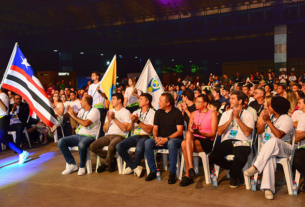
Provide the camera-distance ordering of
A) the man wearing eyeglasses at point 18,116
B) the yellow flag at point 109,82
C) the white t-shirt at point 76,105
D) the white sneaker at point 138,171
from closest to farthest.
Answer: the white sneaker at point 138,171 < the yellow flag at point 109,82 < the man wearing eyeglasses at point 18,116 < the white t-shirt at point 76,105

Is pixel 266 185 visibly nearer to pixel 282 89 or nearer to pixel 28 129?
pixel 282 89

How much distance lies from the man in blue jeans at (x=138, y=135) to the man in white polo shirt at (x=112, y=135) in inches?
6.4

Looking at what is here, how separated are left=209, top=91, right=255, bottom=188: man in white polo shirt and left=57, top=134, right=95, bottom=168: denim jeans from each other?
220 cm

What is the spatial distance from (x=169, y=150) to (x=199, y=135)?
1.78 feet

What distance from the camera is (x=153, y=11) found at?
18.9 m

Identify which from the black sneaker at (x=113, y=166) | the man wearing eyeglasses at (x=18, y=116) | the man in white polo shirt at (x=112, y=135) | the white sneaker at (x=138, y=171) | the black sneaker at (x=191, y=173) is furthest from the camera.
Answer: the man wearing eyeglasses at (x=18, y=116)

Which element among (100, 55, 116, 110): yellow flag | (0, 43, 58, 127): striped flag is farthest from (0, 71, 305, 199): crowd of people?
(100, 55, 116, 110): yellow flag

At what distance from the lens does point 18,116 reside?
25.1ft

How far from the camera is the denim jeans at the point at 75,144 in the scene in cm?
543

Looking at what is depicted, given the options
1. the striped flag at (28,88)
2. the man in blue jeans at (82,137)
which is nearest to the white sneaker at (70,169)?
the man in blue jeans at (82,137)

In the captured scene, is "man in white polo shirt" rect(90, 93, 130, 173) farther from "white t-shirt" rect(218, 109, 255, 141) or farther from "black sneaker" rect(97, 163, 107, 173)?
"white t-shirt" rect(218, 109, 255, 141)

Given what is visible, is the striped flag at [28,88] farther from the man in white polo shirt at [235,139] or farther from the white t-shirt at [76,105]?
the man in white polo shirt at [235,139]

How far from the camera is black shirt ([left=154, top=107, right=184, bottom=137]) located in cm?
515

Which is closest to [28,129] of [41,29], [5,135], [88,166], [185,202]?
[5,135]
